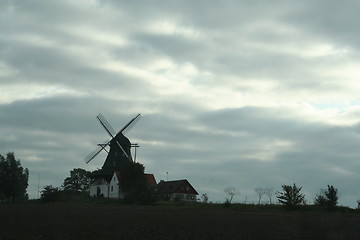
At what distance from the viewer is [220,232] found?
45.1 m

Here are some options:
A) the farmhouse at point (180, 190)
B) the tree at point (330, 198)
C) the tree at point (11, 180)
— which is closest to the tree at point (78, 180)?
the farmhouse at point (180, 190)

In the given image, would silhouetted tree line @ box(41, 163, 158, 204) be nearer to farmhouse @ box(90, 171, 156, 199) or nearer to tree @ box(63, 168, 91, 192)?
farmhouse @ box(90, 171, 156, 199)

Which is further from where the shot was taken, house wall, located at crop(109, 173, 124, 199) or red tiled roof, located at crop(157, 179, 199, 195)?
red tiled roof, located at crop(157, 179, 199, 195)

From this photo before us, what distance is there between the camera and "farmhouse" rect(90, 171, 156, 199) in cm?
10538

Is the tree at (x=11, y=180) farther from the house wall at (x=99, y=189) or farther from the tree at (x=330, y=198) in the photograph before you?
the tree at (x=330, y=198)

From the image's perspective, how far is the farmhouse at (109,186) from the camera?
105 metres

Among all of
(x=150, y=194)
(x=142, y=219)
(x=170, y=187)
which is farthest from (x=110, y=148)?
(x=142, y=219)

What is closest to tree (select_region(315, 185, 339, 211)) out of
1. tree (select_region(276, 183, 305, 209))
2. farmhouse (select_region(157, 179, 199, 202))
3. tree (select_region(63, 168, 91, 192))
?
tree (select_region(276, 183, 305, 209))

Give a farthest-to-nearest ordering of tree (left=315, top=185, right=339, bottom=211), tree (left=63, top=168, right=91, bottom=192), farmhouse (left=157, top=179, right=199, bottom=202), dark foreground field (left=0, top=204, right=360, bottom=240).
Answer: tree (left=63, top=168, right=91, bottom=192) < farmhouse (left=157, top=179, right=199, bottom=202) < tree (left=315, top=185, right=339, bottom=211) < dark foreground field (left=0, top=204, right=360, bottom=240)

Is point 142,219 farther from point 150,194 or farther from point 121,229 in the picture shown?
point 150,194

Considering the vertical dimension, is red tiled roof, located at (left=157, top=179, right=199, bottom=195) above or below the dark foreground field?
above

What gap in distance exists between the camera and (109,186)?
11069 centimetres

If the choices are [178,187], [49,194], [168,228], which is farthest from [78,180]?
[168,228]

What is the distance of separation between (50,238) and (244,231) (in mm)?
17297
